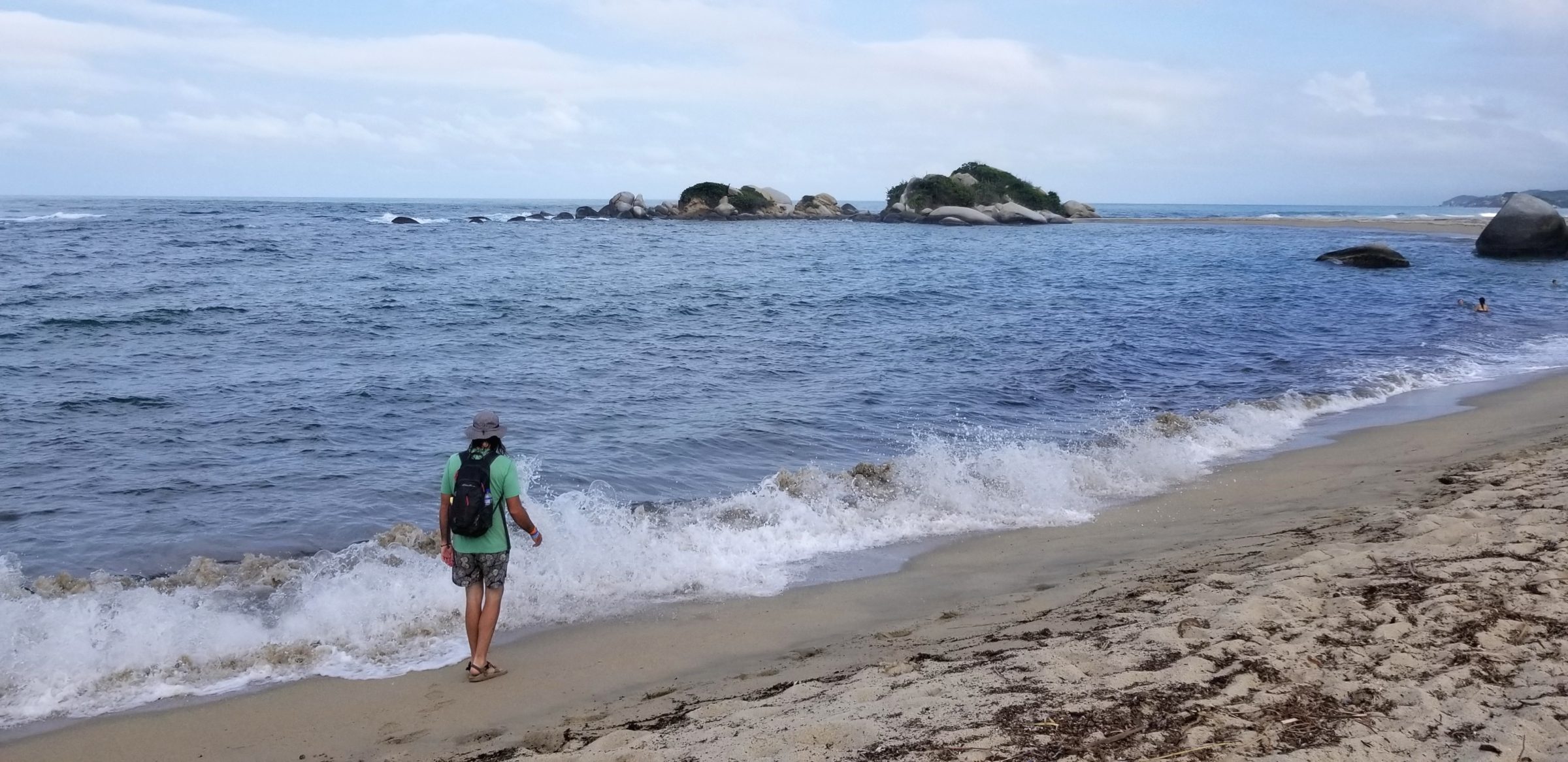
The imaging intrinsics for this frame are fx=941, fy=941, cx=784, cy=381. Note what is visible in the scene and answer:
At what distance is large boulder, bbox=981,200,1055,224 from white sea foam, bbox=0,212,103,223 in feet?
188

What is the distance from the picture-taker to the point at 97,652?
570cm

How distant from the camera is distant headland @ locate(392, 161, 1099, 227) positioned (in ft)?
228

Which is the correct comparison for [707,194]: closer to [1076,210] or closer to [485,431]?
[1076,210]

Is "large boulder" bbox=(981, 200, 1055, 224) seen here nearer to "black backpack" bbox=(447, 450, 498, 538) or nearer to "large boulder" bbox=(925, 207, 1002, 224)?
"large boulder" bbox=(925, 207, 1002, 224)

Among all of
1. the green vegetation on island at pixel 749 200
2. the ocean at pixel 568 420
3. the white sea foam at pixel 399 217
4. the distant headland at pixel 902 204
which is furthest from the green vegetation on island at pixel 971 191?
the ocean at pixel 568 420

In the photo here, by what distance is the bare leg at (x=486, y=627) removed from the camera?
5570 mm

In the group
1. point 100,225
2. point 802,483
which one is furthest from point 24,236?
point 802,483

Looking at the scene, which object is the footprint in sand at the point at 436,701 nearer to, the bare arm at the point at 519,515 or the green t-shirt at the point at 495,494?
the green t-shirt at the point at 495,494

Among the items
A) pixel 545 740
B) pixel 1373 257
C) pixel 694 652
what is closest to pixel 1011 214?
pixel 1373 257

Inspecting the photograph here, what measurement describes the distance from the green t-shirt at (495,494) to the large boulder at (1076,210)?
262ft

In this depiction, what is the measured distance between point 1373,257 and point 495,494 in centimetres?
3625

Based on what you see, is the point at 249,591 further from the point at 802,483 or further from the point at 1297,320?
the point at 1297,320

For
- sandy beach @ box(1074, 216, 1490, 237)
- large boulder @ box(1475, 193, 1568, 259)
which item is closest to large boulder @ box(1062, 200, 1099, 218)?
sandy beach @ box(1074, 216, 1490, 237)

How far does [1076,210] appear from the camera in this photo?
8150 cm
